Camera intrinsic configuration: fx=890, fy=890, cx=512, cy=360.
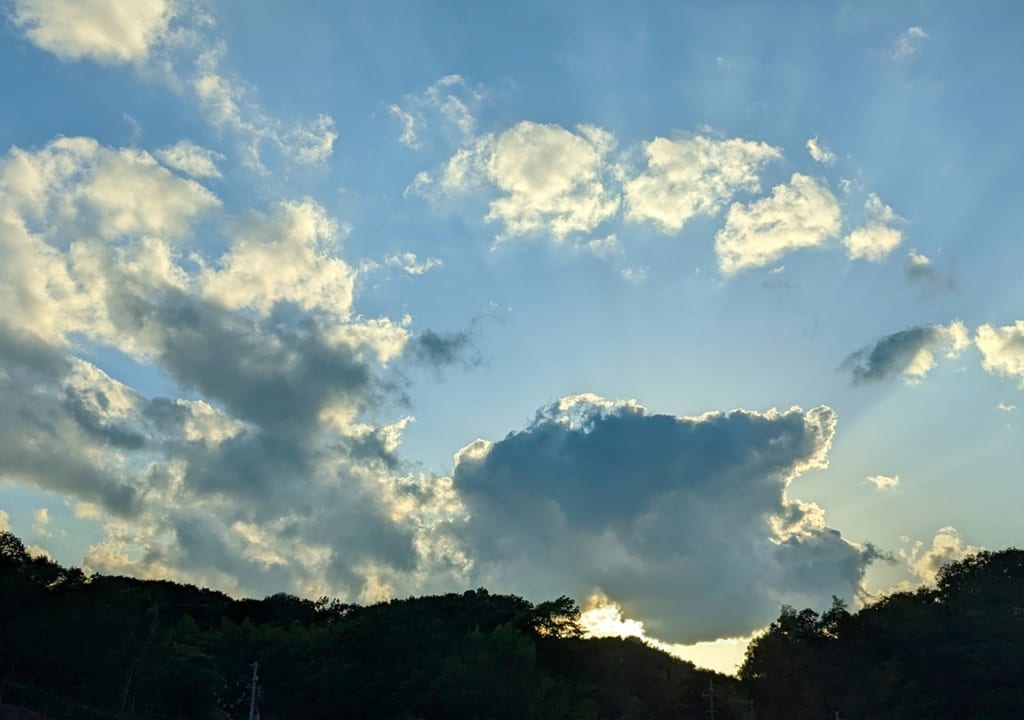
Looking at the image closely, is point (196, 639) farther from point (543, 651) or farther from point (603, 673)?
point (603, 673)

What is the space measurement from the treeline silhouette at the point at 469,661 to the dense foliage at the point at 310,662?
203 millimetres

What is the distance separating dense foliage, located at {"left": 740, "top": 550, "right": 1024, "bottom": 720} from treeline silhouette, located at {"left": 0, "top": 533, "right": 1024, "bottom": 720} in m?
0.21

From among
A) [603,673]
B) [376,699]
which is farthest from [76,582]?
[603,673]

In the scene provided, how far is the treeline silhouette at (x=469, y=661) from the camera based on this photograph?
9494cm

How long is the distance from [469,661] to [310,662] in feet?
68.0

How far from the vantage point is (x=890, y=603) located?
11900 cm

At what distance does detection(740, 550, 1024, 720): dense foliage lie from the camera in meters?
96.3

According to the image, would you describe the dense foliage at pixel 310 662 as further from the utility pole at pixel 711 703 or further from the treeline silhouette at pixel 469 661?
the utility pole at pixel 711 703

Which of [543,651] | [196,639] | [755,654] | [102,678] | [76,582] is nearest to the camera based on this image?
[102,678]

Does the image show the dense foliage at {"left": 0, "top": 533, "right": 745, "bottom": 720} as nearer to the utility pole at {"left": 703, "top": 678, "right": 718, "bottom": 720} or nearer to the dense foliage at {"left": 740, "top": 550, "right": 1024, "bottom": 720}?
the utility pole at {"left": 703, "top": 678, "right": 718, "bottom": 720}

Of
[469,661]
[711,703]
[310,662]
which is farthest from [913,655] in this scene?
[310,662]

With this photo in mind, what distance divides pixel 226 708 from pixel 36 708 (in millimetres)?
26619

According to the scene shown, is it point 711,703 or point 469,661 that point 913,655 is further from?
point 469,661

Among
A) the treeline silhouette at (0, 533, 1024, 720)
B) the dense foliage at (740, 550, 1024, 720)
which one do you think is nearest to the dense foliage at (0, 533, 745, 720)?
the treeline silhouette at (0, 533, 1024, 720)
